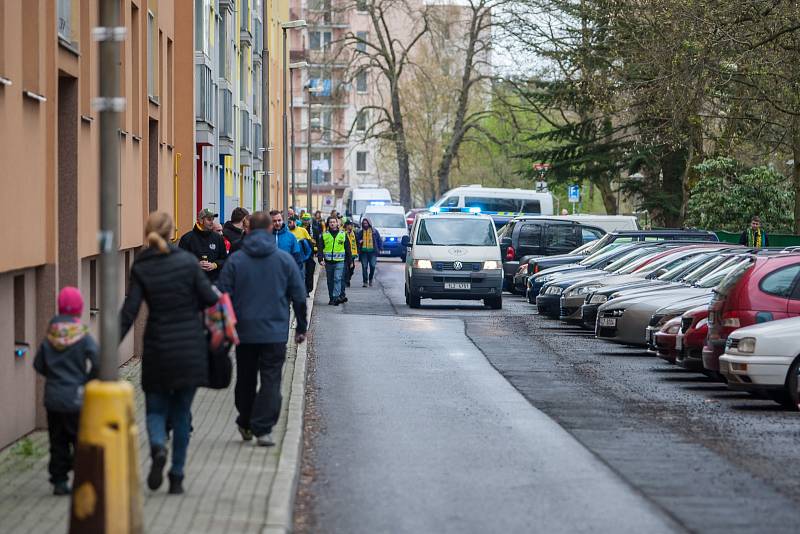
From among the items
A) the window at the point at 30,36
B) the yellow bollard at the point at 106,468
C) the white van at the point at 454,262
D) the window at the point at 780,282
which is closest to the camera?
the yellow bollard at the point at 106,468

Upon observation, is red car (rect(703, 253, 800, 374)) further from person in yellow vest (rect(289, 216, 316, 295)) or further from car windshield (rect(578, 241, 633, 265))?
car windshield (rect(578, 241, 633, 265))

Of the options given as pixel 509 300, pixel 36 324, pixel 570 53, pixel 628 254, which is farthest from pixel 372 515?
pixel 570 53

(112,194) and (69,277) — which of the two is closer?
(112,194)

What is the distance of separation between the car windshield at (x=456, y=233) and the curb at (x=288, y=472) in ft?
51.9

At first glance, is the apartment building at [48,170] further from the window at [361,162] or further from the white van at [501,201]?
the window at [361,162]

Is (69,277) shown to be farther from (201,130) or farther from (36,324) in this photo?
(201,130)

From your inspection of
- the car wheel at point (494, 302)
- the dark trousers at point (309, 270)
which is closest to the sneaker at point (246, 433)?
the dark trousers at point (309, 270)

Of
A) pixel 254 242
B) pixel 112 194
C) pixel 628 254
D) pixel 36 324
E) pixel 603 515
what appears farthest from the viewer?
pixel 628 254

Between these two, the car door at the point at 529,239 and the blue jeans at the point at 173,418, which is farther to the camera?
the car door at the point at 529,239

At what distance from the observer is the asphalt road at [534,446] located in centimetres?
883

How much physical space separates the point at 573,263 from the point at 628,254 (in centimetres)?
416

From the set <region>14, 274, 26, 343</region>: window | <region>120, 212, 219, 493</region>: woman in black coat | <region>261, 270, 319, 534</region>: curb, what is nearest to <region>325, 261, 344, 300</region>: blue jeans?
<region>261, 270, 319, 534</region>: curb

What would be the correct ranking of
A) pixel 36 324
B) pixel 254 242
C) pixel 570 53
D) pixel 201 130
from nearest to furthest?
pixel 254 242 → pixel 36 324 → pixel 201 130 → pixel 570 53

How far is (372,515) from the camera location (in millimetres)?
8789
